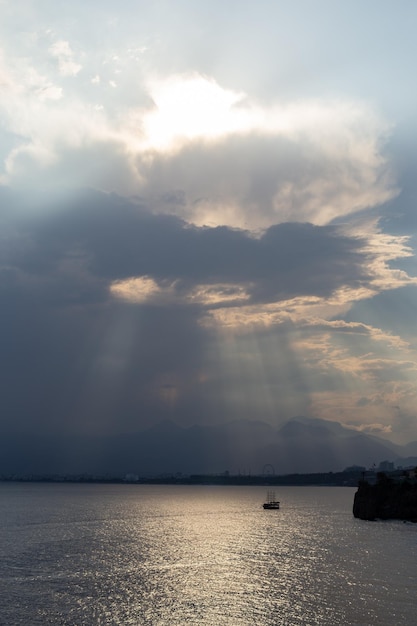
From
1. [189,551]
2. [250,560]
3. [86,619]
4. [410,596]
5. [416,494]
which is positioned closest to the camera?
[86,619]

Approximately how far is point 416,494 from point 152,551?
99.8 meters

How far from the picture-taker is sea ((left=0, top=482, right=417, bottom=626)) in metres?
56.9

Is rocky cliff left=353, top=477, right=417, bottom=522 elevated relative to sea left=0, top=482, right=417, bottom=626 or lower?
elevated

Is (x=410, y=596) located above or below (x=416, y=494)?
below

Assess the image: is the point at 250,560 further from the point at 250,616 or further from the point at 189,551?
the point at 250,616

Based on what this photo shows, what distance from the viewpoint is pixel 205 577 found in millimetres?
75062

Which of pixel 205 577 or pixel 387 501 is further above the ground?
pixel 387 501

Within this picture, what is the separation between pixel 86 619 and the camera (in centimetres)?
5506

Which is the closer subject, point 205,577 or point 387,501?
point 205,577

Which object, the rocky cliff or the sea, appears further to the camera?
the rocky cliff

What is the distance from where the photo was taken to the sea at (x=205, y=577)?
187 feet

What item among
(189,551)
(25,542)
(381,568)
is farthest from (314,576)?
(25,542)

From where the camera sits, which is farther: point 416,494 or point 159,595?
point 416,494

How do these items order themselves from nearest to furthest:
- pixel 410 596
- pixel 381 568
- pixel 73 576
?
1. pixel 410 596
2. pixel 73 576
3. pixel 381 568
